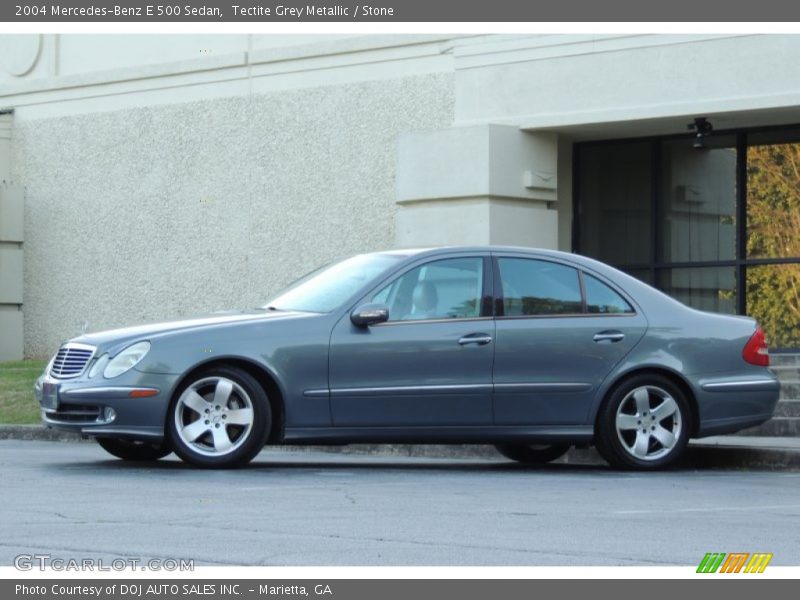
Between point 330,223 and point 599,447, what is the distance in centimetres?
1012

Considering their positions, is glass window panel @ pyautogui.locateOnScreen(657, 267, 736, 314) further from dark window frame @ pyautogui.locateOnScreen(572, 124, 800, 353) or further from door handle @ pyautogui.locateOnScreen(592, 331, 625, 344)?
door handle @ pyautogui.locateOnScreen(592, 331, 625, 344)

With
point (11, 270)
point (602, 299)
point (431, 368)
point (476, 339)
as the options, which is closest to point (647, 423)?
point (602, 299)

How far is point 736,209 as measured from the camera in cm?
1920

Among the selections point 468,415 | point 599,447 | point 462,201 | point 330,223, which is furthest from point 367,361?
point 330,223

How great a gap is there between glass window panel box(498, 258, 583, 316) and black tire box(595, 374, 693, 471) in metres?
0.67

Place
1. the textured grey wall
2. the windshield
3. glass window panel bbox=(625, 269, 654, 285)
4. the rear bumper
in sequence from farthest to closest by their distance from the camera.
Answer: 1. the textured grey wall
2. glass window panel bbox=(625, 269, 654, 285)
3. the rear bumper
4. the windshield

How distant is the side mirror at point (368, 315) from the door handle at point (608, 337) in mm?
1460

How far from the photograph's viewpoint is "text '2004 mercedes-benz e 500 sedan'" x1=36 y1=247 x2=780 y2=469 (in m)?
10.6

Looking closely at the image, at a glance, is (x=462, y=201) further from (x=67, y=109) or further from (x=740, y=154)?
(x=67, y=109)

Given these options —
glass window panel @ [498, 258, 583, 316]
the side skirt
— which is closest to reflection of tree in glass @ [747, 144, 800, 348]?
glass window panel @ [498, 258, 583, 316]

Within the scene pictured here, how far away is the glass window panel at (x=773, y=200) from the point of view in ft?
61.7

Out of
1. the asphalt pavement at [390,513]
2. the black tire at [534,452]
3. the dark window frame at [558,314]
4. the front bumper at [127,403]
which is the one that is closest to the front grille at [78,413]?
the front bumper at [127,403]

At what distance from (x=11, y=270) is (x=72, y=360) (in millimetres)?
13793

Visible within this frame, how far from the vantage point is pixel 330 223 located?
2091 cm
